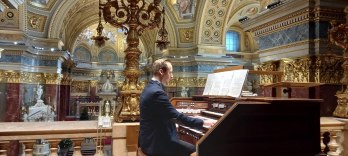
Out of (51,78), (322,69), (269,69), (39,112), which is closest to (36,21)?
(51,78)

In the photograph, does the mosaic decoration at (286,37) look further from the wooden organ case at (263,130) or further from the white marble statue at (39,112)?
the white marble statue at (39,112)

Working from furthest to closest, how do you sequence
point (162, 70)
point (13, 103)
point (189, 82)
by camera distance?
point (189, 82) → point (13, 103) → point (162, 70)

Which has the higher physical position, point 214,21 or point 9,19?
point 214,21

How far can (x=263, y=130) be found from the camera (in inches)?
130

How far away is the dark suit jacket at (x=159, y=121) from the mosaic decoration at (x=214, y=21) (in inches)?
572

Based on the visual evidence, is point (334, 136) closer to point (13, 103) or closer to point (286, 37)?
point (286, 37)

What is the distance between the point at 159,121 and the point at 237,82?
124cm

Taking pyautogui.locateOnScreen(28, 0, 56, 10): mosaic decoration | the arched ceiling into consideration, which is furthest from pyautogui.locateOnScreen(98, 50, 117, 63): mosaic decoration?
pyautogui.locateOnScreen(28, 0, 56, 10): mosaic decoration

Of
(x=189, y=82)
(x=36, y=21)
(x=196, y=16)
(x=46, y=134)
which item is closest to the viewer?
(x=46, y=134)

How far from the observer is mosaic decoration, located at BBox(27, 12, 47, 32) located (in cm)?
1514

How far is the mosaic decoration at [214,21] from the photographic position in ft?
55.4

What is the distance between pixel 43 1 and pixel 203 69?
401 inches

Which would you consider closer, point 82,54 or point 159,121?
point 159,121

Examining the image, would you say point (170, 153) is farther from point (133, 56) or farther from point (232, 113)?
point (133, 56)
